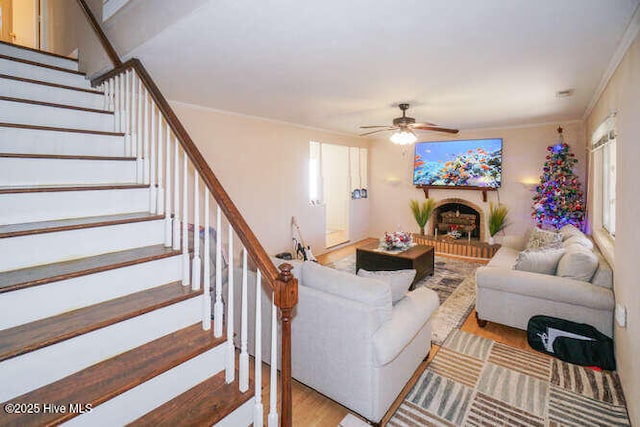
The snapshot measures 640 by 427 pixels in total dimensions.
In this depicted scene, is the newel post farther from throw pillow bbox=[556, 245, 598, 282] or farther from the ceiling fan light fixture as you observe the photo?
the ceiling fan light fixture

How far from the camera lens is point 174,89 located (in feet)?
11.7

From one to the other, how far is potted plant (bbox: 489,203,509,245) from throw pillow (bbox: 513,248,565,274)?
2969 millimetres

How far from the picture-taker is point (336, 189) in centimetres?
778

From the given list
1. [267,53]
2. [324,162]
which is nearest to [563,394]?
[267,53]

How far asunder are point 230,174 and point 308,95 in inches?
68.9

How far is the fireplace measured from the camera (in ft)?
21.6

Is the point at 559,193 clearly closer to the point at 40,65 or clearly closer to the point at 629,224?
the point at 629,224

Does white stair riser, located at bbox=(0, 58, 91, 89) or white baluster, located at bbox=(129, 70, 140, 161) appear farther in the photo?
white stair riser, located at bbox=(0, 58, 91, 89)

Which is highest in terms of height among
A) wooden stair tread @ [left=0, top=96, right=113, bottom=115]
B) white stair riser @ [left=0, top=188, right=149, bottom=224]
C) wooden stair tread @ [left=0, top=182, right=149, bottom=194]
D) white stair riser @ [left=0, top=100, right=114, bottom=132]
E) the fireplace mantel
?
wooden stair tread @ [left=0, top=96, right=113, bottom=115]

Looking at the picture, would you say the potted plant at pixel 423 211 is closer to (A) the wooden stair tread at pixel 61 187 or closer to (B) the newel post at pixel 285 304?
(A) the wooden stair tread at pixel 61 187

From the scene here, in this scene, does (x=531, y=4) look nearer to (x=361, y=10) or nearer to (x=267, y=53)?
(x=361, y=10)

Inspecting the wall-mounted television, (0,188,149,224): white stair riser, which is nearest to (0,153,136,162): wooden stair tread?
(0,188,149,224): white stair riser

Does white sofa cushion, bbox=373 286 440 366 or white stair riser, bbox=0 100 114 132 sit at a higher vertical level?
white stair riser, bbox=0 100 114 132

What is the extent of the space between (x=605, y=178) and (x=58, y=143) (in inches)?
216
